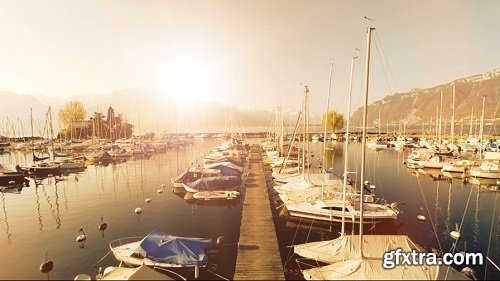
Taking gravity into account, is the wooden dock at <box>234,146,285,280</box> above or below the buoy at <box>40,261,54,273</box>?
above

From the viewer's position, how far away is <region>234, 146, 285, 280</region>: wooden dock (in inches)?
956

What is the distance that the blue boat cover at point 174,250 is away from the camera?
25.0 m

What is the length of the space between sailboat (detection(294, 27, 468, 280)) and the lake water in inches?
135

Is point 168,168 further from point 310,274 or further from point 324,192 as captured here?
point 310,274

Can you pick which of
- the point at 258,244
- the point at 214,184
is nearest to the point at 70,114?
the point at 214,184

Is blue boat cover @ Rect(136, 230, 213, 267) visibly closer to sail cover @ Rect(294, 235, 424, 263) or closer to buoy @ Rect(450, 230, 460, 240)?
sail cover @ Rect(294, 235, 424, 263)

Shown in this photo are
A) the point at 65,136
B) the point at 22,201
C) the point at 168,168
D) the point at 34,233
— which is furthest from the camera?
the point at 65,136

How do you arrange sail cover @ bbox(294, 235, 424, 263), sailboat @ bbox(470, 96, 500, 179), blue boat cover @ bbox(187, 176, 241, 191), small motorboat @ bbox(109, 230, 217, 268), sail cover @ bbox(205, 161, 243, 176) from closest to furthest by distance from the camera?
sail cover @ bbox(294, 235, 424, 263) < small motorboat @ bbox(109, 230, 217, 268) < blue boat cover @ bbox(187, 176, 241, 191) < sail cover @ bbox(205, 161, 243, 176) < sailboat @ bbox(470, 96, 500, 179)

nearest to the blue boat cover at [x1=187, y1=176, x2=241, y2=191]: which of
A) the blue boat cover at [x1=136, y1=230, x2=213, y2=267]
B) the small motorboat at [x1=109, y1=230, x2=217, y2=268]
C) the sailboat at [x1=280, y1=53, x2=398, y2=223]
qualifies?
the sailboat at [x1=280, y1=53, x2=398, y2=223]

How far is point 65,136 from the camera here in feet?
527

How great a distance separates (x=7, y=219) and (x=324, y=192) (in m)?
46.5

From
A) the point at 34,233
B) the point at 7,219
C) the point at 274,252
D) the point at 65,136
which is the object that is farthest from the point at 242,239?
the point at 65,136

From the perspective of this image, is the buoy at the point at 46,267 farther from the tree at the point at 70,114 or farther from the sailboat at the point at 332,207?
the tree at the point at 70,114

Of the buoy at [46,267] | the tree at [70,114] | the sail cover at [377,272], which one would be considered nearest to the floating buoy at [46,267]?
the buoy at [46,267]
